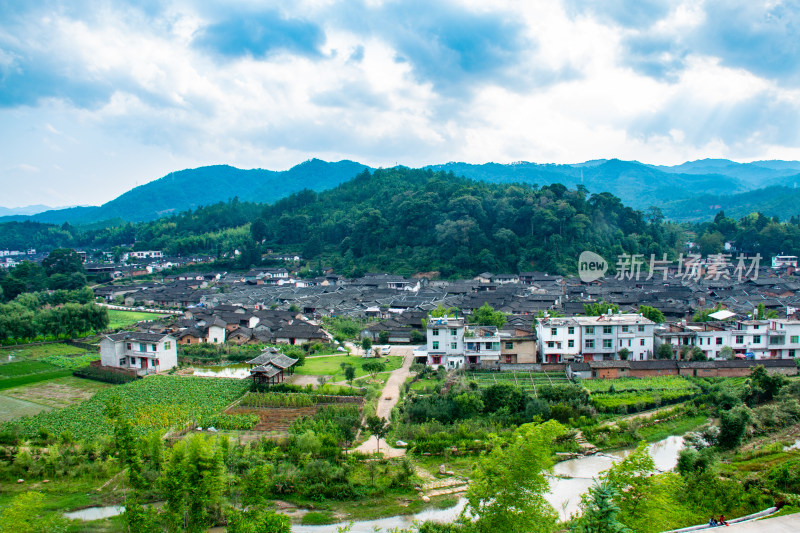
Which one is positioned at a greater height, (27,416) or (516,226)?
(516,226)

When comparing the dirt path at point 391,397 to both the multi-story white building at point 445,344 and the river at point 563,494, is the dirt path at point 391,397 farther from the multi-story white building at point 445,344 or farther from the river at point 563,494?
the river at point 563,494

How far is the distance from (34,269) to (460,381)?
47660 mm

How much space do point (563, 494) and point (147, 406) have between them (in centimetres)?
1343

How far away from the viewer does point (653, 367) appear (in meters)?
21.4

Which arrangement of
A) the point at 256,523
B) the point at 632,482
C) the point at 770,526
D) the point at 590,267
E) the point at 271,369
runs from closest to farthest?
1. the point at 632,482
2. the point at 256,523
3. the point at 770,526
4. the point at 271,369
5. the point at 590,267

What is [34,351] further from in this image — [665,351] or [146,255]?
[146,255]

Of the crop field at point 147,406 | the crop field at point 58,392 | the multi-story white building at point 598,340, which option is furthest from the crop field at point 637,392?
the crop field at point 58,392

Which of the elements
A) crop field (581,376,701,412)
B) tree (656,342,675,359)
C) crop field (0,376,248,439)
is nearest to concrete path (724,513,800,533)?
crop field (581,376,701,412)

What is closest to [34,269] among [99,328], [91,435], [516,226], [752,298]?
[99,328]

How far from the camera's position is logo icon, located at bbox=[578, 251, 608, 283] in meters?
49.0

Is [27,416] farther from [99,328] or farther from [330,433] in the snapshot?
[99,328]

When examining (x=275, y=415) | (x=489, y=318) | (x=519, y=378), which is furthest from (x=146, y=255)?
(x=519, y=378)

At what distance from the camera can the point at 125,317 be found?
40.0 m

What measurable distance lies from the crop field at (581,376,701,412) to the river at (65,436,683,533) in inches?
73.8
